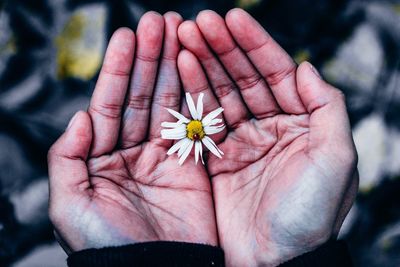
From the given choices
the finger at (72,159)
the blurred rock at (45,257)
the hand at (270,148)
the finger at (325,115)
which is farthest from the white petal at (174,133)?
the blurred rock at (45,257)

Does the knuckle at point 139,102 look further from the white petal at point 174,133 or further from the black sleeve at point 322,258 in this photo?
the black sleeve at point 322,258

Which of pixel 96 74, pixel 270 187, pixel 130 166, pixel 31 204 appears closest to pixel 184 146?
pixel 130 166

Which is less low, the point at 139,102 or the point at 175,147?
the point at 139,102

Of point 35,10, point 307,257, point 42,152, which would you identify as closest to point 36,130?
point 42,152

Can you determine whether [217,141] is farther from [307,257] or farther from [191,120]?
[307,257]

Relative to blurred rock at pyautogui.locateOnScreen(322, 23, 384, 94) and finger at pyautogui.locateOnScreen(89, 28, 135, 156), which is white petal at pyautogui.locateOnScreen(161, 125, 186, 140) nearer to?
finger at pyautogui.locateOnScreen(89, 28, 135, 156)

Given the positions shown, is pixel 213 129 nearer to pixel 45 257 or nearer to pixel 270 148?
pixel 270 148

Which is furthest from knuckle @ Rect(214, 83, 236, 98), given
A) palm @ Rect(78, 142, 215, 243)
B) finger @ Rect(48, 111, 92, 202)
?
finger @ Rect(48, 111, 92, 202)
